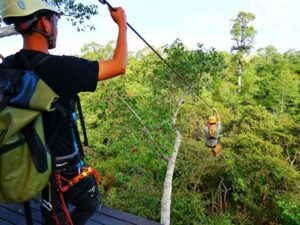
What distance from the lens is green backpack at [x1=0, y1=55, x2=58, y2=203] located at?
1044mm

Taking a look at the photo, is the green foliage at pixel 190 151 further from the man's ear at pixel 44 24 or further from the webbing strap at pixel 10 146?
the webbing strap at pixel 10 146

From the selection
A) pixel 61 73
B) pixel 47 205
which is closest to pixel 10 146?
pixel 61 73

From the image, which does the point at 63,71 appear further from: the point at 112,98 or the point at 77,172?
the point at 112,98

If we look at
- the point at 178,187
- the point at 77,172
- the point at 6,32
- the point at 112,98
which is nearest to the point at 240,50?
the point at 178,187

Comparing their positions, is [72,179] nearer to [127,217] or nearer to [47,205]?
[47,205]

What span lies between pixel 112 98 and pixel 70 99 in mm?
4171

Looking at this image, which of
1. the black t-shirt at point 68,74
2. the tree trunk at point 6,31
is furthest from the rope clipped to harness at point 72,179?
the tree trunk at point 6,31

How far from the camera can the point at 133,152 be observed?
5.17 meters

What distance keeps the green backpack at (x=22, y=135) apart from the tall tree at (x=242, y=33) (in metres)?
21.9

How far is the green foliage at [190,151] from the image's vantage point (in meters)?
5.36

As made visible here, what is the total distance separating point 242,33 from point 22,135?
23.2 m

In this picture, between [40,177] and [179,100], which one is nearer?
[40,177]

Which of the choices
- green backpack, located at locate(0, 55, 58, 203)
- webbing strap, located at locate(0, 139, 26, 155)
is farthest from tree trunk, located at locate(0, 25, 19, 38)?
webbing strap, located at locate(0, 139, 26, 155)

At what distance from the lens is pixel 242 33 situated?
74.6 ft
